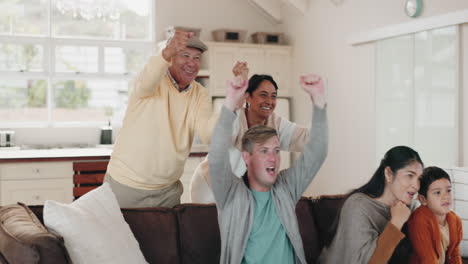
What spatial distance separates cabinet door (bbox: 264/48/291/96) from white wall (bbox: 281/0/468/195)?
0.17 meters

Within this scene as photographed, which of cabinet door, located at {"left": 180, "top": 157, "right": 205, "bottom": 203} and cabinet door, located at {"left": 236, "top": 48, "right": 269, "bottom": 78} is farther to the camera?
cabinet door, located at {"left": 236, "top": 48, "right": 269, "bottom": 78}

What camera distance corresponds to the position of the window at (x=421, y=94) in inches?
158

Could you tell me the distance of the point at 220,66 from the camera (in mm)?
6039

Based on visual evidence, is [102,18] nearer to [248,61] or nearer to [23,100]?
[23,100]

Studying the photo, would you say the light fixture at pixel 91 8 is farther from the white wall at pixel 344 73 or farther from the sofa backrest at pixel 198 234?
the sofa backrest at pixel 198 234

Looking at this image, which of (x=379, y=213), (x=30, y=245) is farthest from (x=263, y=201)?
(x=30, y=245)

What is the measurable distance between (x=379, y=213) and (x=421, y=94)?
7.04 feet

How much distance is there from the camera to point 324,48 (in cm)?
574

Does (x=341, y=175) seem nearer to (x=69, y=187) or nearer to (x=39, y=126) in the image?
(x=69, y=187)

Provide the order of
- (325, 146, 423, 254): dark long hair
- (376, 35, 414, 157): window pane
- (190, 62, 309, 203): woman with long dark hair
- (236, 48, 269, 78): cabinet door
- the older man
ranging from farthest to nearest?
(236, 48, 269, 78): cabinet door < (376, 35, 414, 157): window pane < (190, 62, 309, 203): woman with long dark hair < the older man < (325, 146, 423, 254): dark long hair

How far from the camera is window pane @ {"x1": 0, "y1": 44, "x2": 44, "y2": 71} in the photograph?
5.80 metres

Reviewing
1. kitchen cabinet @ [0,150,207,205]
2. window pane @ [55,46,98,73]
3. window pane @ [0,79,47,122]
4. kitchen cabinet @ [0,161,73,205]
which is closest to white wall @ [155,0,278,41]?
window pane @ [55,46,98,73]

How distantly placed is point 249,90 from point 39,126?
3583 millimetres

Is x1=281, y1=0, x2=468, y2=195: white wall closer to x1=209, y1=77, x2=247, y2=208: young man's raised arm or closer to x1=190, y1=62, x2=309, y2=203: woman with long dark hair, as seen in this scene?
x1=190, y1=62, x2=309, y2=203: woman with long dark hair
